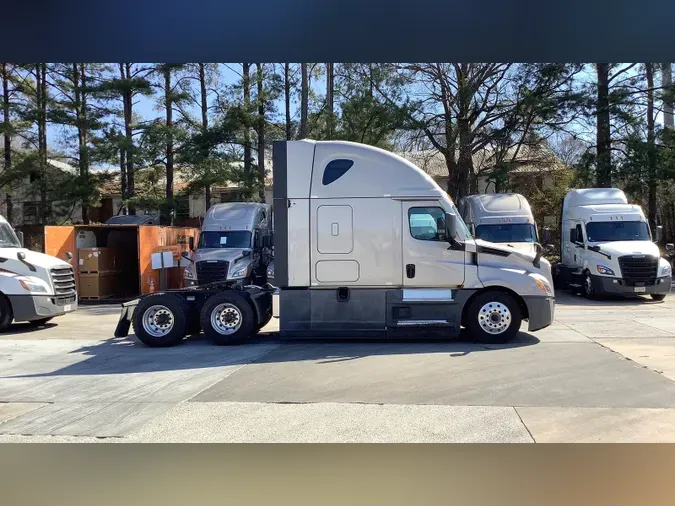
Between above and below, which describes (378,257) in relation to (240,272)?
above

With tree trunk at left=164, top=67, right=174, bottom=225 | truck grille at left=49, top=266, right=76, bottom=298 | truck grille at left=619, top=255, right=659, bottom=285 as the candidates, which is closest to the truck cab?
truck grille at left=49, top=266, right=76, bottom=298

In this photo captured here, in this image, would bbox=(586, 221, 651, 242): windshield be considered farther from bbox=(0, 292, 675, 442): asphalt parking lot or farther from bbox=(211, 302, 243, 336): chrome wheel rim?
bbox=(211, 302, 243, 336): chrome wheel rim

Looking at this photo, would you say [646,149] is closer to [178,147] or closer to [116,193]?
[178,147]

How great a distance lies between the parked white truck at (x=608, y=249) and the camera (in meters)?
16.8

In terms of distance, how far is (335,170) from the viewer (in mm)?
10453

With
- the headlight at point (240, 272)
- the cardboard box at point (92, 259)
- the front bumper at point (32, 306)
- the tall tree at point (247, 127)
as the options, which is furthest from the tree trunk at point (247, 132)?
the front bumper at point (32, 306)

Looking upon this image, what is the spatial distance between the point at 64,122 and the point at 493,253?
24.5m

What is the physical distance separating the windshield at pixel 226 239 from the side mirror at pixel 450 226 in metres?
10.3

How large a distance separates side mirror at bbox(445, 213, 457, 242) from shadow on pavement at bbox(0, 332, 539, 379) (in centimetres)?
192

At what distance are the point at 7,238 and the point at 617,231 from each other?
16766 mm

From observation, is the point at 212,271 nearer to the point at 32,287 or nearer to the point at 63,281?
the point at 63,281

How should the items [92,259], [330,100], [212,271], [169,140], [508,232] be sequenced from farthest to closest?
1. [169,140]
2. [330,100]
3. [92,259]
4. [212,271]
5. [508,232]

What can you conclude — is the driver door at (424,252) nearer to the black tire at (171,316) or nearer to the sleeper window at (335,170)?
the sleeper window at (335,170)

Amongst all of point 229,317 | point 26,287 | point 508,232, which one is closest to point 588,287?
point 508,232
